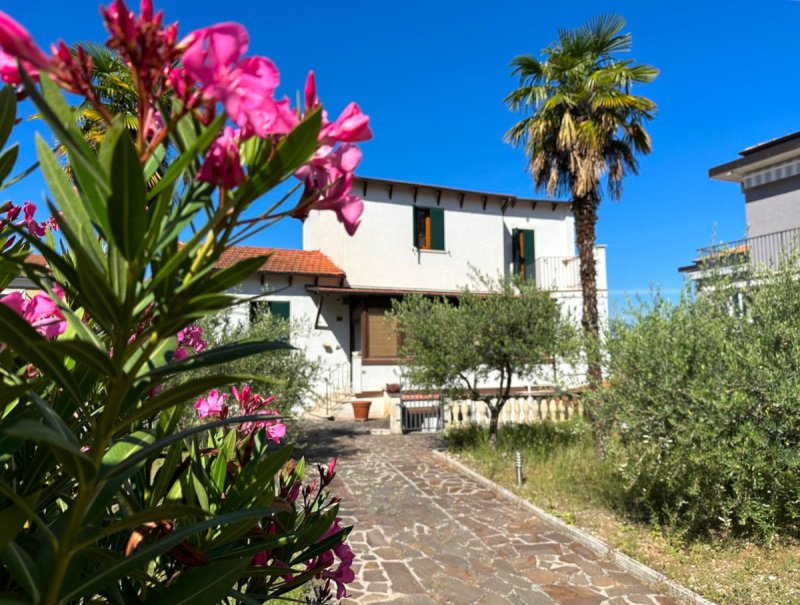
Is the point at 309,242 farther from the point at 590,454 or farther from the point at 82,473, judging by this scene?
the point at 82,473

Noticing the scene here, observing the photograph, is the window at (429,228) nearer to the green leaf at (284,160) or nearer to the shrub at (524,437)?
the shrub at (524,437)

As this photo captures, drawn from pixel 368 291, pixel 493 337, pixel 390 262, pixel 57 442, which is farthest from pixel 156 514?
pixel 390 262

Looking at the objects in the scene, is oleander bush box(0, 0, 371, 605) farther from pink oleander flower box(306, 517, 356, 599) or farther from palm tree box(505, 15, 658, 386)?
palm tree box(505, 15, 658, 386)

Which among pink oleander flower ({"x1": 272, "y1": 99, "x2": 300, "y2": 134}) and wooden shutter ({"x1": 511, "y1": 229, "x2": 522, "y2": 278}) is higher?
wooden shutter ({"x1": 511, "y1": 229, "x2": 522, "y2": 278})

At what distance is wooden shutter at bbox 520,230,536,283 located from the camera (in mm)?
20828

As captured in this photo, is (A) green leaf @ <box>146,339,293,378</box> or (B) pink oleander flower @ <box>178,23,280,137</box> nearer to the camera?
(B) pink oleander flower @ <box>178,23,280,137</box>

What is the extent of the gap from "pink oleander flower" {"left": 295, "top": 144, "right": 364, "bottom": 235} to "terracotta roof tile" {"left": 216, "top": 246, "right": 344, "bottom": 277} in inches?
590

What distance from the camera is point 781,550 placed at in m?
5.37

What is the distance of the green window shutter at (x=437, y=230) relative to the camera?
19297 mm

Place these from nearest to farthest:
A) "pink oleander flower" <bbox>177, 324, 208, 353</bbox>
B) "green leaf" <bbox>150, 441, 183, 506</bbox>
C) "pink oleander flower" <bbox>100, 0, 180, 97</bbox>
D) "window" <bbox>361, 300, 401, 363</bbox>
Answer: "pink oleander flower" <bbox>100, 0, 180, 97</bbox>
"green leaf" <bbox>150, 441, 183, 506</bbox>
"pink oleander flower" <bbox>177, 324, 208, 353</bbox>
"window" <bbox>361, 300, 401, 363</bbox>

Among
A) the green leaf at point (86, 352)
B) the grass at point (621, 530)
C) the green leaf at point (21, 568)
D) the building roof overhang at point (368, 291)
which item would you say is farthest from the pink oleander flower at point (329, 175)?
the building roof overhang at point (368, 291)

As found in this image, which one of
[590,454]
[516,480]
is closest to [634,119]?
[590,454]

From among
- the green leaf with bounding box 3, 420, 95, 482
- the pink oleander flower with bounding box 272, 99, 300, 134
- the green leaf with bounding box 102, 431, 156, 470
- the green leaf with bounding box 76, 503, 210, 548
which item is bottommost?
the green leaf with bounding box 76, 503, 210, 548

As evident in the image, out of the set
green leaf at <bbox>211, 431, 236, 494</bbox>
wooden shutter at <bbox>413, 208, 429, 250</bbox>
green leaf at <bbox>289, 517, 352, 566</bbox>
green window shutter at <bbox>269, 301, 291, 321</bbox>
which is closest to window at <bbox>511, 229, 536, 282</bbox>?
wooden shutter at <bbox>413, 208, 429, 250</bbox>
